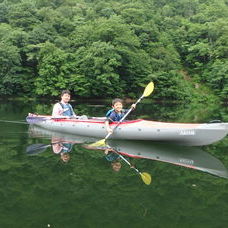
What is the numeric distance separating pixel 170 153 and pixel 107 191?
3423 mm

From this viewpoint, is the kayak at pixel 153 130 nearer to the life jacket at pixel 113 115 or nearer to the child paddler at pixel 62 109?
the life jacket at pixel 113 115

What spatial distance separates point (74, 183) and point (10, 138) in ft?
16.6

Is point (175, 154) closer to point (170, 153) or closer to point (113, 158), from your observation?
point (170, 153)

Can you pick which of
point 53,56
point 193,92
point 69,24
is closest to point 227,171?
point 53,56

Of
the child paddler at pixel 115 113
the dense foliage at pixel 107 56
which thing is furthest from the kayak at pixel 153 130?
the dense foliage at pixel 107 56

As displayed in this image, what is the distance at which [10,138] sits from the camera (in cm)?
1065

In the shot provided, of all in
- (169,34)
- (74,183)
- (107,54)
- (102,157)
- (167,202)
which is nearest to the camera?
(167,202)

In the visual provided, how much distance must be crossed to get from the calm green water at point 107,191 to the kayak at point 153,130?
525 millimetres

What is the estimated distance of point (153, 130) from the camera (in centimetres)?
976

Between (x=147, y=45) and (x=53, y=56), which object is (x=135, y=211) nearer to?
(x=53, y=56)

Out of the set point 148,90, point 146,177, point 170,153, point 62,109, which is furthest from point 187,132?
point 62,109

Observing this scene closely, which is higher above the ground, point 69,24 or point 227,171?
point 69,24

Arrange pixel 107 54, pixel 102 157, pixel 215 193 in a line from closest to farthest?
pixel 215 193 < pixel 102 157 < pixel 107 54

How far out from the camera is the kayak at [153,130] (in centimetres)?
915
